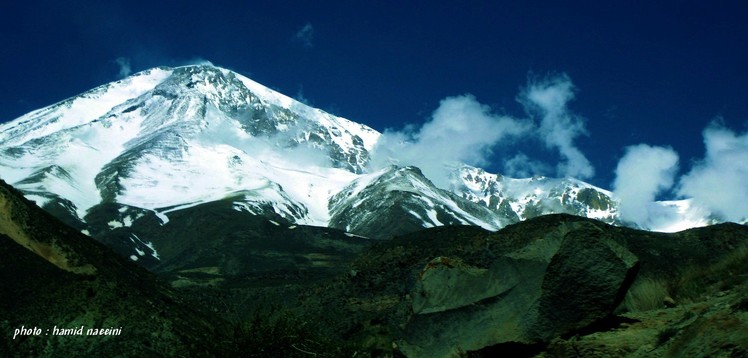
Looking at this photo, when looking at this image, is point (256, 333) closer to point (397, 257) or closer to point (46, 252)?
point (46, 252)

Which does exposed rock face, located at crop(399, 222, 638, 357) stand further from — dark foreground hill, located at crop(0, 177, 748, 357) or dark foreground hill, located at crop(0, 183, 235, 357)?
dark foreground hill, located at crop(0, 183, 235, 357)

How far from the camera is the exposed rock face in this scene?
1111 centimetres

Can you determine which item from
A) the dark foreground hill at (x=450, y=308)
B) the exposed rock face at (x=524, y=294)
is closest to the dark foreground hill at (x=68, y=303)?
the dark foreground hill at (x=450, y=308)

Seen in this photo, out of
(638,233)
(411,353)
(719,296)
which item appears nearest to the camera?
(719,296)

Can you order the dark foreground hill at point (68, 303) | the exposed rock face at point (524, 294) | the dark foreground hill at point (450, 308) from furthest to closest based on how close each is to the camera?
the dark foreground hill at point (68, 303), the exposed rock face at point (524, 294), the dark foreground hill at point (450, 308)

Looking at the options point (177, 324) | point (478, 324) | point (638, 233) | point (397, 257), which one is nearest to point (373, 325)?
point (177, 324)

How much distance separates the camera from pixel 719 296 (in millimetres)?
10945

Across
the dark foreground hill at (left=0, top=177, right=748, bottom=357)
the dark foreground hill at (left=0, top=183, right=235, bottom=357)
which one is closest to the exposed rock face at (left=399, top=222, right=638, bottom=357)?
the dark foreground hill at (left=0, top=177, right=748, bottom=357)

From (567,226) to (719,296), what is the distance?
2.83 metres

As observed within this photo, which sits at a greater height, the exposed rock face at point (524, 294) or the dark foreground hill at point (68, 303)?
the dark foreground hill at point (68, 303)

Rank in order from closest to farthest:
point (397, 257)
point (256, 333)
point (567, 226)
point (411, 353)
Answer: point (567, 226), point (411, 353), point (256, 333), point (397, 257)

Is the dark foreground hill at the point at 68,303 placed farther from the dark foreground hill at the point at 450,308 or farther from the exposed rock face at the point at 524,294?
the exposed rock face at the point at 524,294

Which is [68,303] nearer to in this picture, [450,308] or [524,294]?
[450,308]

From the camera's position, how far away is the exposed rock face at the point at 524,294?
1111cm
